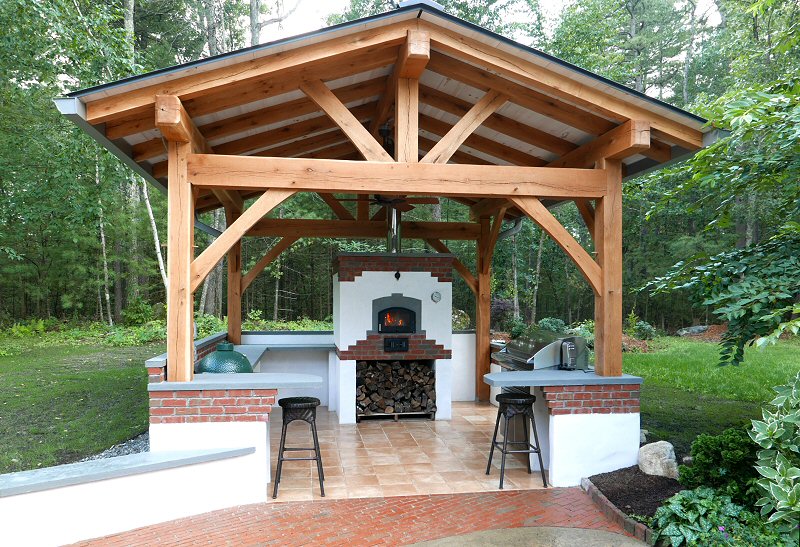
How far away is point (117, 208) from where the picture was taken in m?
14.3

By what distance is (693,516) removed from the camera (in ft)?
10.6

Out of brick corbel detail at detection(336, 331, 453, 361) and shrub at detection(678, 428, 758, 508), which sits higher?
brick corbel detail at detection(336, 331, 453, 361)

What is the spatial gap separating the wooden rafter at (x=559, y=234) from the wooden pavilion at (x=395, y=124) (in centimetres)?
1

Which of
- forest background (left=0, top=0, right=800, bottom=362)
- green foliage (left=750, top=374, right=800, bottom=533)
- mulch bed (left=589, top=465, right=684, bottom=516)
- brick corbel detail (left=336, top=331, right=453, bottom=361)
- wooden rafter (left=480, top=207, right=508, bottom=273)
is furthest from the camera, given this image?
forest background (left=0, top=0, right=800, bottom=362)

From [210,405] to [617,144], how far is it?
3.89 meters

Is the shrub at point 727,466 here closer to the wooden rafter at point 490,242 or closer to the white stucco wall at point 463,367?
the wooden rafter at point 490,242

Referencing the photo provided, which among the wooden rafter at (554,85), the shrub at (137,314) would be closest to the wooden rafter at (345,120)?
the wooden rafter at (554,85)

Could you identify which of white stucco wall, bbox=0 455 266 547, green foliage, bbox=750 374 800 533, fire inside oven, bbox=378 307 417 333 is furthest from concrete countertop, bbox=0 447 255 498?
green foliage, bbox=750 374 800 533

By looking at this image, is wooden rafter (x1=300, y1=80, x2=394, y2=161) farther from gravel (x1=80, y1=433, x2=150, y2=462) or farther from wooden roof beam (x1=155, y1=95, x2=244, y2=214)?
gravel (x1=80, y1=433, x2=150, y2=462)

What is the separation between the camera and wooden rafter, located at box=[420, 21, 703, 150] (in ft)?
13.8

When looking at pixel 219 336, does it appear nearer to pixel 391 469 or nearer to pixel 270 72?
pixel 391 469

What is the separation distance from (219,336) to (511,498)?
441 centimetres

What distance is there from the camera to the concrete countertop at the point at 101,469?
10.5 feet

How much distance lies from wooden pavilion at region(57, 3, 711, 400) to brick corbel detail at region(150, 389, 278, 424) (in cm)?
19
